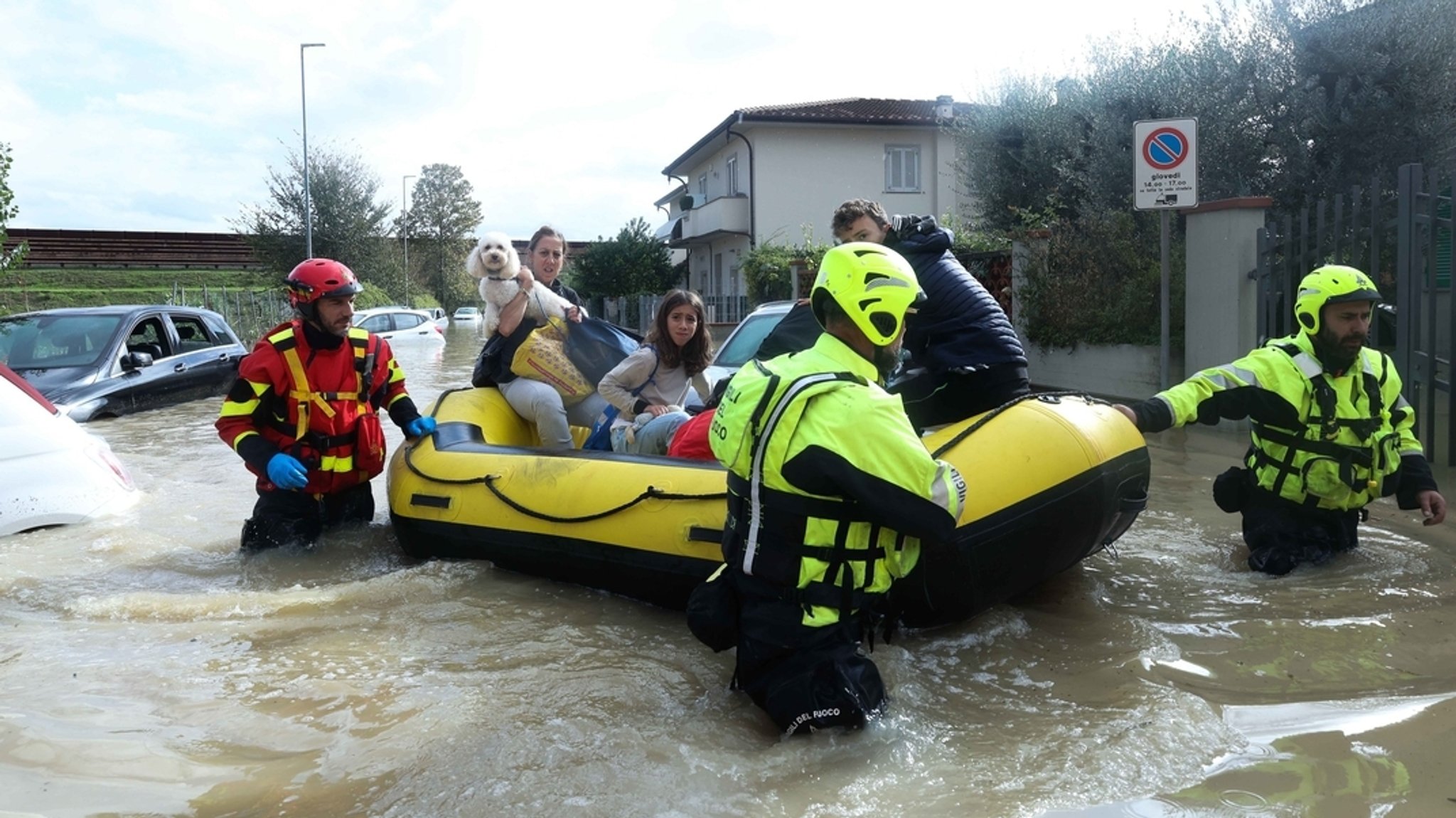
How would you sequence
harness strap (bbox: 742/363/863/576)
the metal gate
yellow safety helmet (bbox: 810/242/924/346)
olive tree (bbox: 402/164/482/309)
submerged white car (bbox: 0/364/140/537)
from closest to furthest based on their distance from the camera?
harness strap (bbox: 742/363/863/576), yellow safety helmet (bbox: 810/242/924/346), submerged white car (bbox: 0/364/140/537), the metal gate, olive tree (bbox: 402/164/482/309)

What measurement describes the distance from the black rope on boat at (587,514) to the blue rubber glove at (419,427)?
2.33 ft

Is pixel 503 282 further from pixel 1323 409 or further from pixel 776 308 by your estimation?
pixel 1323 409

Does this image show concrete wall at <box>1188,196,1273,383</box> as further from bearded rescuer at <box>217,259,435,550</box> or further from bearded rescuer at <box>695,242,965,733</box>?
bearded rescuer at <box>695,242,965,733</box>

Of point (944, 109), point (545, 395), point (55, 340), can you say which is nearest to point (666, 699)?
point (545, 395)

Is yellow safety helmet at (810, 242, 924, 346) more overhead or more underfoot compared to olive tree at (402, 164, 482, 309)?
more underfoot

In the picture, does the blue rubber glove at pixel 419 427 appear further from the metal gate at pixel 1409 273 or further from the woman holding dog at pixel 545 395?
the metal gate at pixel 1409 273

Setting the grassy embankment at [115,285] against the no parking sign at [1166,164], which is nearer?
the no parking sign at [1166,164]

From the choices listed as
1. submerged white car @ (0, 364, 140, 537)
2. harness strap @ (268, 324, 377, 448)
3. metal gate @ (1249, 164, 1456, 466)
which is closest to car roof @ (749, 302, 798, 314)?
metal gate @ (1249, 164, 1456, 466)

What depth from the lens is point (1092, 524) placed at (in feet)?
14.2

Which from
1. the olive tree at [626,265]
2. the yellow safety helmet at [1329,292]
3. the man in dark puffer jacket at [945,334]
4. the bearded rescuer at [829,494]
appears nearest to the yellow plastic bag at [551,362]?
the man in dark puffer jacket at [945,334]

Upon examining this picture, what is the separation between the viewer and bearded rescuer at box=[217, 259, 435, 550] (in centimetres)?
552

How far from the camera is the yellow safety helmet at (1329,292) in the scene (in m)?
4.70

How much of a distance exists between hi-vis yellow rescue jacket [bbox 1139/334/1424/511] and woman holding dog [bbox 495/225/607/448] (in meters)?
3.22

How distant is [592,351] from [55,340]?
6.66m
